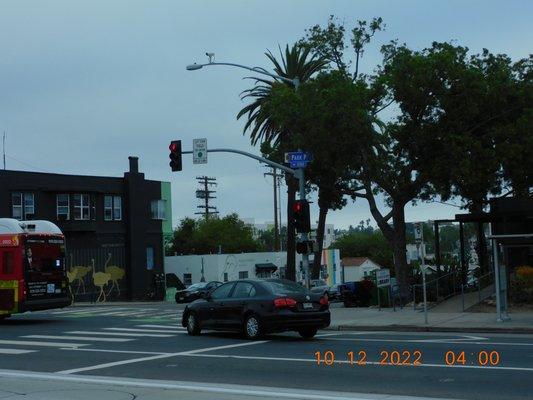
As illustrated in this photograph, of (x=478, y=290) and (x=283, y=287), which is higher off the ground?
(x=283, y=287)

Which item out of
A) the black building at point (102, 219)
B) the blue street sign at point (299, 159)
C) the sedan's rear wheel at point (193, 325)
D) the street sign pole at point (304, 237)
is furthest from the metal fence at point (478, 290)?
the black building at point (102, 219)

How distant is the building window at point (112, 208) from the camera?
55.7 m

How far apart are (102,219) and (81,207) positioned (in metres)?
2.17

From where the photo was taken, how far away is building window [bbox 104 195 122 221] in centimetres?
5566

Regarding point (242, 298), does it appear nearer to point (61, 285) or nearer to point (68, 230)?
Result: point (61, 285)

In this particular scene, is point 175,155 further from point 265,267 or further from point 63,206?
point 265,267

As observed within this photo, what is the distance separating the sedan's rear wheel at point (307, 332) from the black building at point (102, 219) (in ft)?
118

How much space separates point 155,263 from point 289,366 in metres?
47.6

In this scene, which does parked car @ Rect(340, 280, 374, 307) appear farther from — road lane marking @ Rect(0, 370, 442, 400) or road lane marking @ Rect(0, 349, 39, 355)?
road lane marking @ Rect(0, 370, 442, 400)

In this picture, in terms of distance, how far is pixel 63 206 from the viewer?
52625 millimetres

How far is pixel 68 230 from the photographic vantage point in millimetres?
52250

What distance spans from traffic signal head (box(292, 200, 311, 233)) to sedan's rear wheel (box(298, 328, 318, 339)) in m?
6.64

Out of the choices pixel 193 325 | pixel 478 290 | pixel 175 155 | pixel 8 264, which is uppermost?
pixel 175 155

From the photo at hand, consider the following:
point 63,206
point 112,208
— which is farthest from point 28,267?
point 112,208
